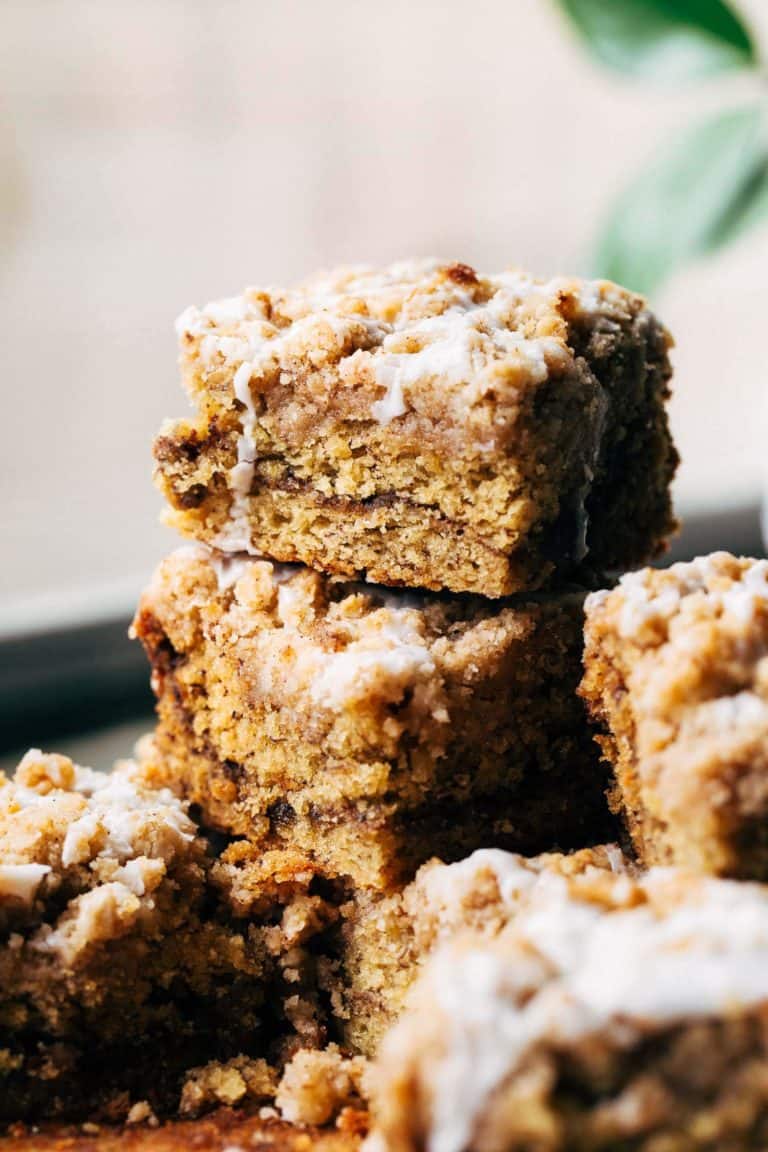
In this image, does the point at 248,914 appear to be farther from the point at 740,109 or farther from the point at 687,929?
the point at 740,109

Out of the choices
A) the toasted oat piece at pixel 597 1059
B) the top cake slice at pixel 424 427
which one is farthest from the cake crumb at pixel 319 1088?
the top cake slice at pixel 424 427

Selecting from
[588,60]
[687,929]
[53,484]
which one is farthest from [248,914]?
[53,484]

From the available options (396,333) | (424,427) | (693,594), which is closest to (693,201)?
(396,333)

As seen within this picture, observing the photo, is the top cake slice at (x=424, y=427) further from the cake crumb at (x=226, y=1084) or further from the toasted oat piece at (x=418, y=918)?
the cake crumb at (x=226, y=1084)

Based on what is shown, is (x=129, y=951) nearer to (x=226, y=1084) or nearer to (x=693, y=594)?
(x=226, y=1084)

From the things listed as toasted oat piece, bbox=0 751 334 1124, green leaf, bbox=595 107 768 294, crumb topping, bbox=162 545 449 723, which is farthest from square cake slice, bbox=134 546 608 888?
green leaf, bbox=595 107 768 294

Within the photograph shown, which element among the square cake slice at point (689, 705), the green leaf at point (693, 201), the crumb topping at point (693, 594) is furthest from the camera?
the green leaf at point (693, 201)

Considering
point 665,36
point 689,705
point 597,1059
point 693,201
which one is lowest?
point 597,1059

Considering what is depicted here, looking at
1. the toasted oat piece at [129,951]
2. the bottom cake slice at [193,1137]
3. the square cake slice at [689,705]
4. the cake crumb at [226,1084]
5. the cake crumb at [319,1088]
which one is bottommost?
the cake crumb at [226,1084]
